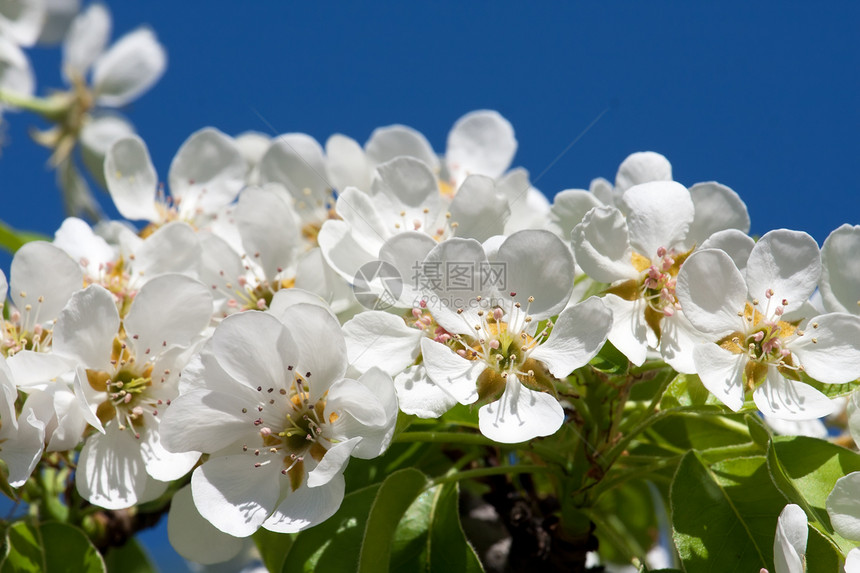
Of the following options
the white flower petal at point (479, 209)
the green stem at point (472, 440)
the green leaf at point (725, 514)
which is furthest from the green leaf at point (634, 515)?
the white flower petal at point (479, 209)

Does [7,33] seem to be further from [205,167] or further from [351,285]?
[351,285]

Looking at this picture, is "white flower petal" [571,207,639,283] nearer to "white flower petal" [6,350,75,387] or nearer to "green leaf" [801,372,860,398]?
"green leaf" [801,372,860,398]

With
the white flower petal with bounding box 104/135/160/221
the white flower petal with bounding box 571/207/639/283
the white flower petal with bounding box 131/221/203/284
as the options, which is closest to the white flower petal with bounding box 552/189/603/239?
the white flower petal with bounding box 571/207/639/283

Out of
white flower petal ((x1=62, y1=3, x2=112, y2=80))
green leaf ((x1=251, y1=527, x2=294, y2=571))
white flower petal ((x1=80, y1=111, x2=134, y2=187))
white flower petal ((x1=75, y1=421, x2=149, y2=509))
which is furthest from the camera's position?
white flower petal ((x1=62, y1=3, x2=112, y2=80))

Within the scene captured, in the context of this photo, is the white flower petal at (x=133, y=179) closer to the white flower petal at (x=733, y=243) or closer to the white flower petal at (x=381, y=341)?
the white flower petal at (x=381, y=341)

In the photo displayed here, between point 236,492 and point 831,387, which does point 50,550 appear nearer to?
point 236,492
